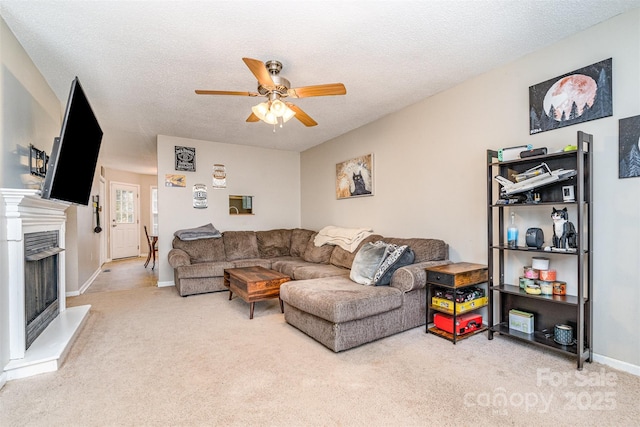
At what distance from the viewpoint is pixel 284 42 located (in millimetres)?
2326

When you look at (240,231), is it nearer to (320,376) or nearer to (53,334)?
(53,334)

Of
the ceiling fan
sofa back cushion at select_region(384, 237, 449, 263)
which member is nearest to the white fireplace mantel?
the ceiling fan

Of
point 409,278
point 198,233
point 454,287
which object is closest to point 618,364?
point 454,287

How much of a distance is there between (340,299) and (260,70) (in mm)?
1813

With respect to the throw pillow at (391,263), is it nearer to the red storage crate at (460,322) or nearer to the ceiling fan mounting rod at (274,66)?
the red storage crate at (460,322)

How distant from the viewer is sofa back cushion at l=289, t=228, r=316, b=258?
17.0ft

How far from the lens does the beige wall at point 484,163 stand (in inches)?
81.8

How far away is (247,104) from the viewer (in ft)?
11.9

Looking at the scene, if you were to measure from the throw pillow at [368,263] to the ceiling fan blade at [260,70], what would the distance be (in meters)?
1.82

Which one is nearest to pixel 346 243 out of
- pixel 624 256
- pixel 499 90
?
pixel 499 90

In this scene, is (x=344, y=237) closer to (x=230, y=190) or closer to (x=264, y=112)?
(x=264, y=112)

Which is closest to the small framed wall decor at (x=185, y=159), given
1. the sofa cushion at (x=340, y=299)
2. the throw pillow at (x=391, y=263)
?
the sofa cushion at (x=340, y=299)

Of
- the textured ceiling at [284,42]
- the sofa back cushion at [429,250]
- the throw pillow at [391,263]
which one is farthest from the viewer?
the sofa back cushion at [429,250]

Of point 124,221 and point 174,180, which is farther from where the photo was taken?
point 124,221
